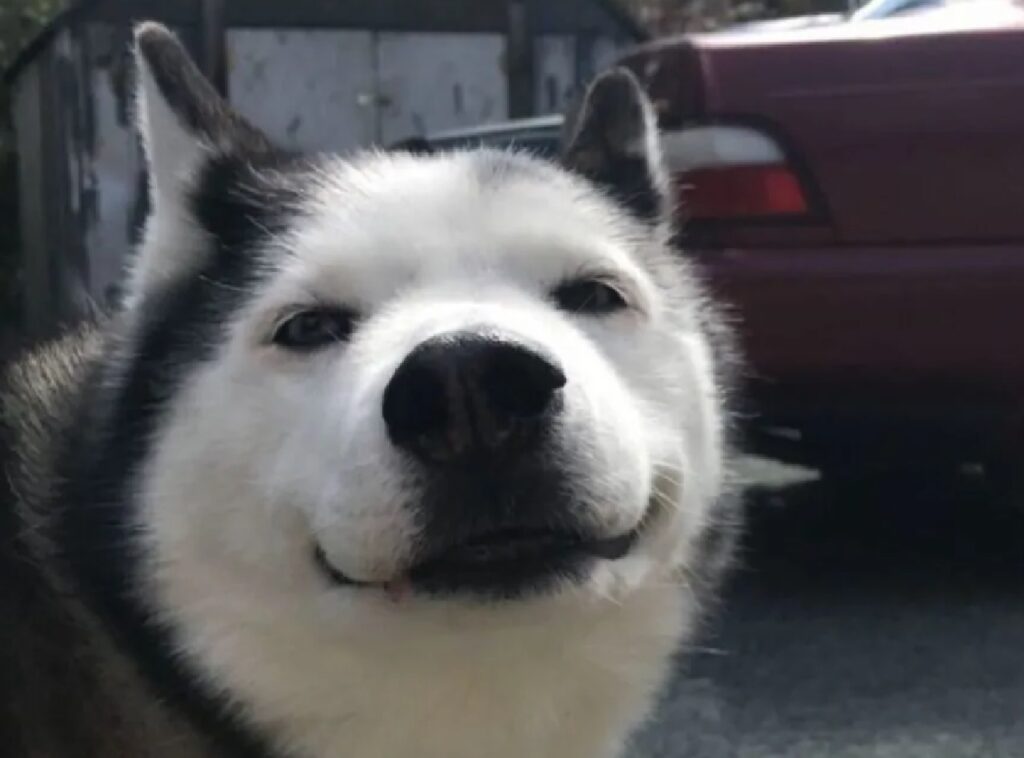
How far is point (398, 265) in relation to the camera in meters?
2.11

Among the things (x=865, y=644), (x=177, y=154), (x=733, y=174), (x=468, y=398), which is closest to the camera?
(x=468, y=398)

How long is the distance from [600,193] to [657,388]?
1.29 ft

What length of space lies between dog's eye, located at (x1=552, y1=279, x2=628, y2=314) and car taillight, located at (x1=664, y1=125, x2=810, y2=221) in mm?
1963

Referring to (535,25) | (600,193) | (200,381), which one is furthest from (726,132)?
(535,25)

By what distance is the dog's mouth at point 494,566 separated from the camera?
1942 millimetres

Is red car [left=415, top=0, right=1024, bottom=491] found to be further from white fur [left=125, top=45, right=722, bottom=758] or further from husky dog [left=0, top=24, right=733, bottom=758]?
white fur [left=125, top=45, right=722, bottom=758]

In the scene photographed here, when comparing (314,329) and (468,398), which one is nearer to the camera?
(468,398)

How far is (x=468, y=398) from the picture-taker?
184cm

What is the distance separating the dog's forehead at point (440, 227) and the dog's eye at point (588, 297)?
0.02 meters

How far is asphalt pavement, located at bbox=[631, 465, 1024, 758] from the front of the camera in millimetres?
3463

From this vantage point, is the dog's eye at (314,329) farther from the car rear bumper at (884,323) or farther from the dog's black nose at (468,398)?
the car rear bumper at (884,323)

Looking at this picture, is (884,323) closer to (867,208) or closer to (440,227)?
(867,208)

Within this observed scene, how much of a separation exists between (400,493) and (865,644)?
7.66 ft

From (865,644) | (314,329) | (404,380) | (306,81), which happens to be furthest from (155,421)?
(306,81)
